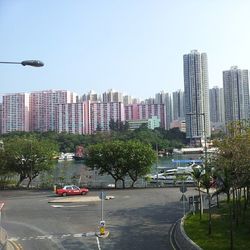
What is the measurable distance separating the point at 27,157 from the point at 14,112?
10119 cm

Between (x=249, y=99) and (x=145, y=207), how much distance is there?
6963cm

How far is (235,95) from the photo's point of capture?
87562 mm

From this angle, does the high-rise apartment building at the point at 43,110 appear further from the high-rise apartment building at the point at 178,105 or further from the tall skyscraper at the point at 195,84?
the tall skyscraper at the point at 195,84

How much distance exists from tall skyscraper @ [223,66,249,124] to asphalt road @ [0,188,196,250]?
160 feet

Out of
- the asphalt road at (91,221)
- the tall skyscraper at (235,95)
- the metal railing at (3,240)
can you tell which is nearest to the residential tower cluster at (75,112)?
the tall skyscraper at (235,95)

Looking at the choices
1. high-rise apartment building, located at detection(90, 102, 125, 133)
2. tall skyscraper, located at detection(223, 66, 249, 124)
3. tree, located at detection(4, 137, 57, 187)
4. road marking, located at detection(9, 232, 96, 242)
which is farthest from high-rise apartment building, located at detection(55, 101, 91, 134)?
road marking, located at detection(9, 232, 96, 242)

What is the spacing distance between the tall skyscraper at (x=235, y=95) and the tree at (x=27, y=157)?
4063 cm

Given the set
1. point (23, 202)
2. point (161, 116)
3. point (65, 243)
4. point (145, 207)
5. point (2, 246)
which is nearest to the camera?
point (2, 246)

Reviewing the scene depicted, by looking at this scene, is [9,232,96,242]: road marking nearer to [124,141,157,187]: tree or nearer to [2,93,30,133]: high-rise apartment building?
[124,141,157,187]: tree

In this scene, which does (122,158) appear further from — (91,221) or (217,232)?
(217,232)

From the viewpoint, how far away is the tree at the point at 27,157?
47.0 meters

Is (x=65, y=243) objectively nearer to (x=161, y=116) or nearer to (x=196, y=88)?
(x=196, y=88)

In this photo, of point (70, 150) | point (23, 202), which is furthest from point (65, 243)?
point (70, 150)

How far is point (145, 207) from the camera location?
2912cm
